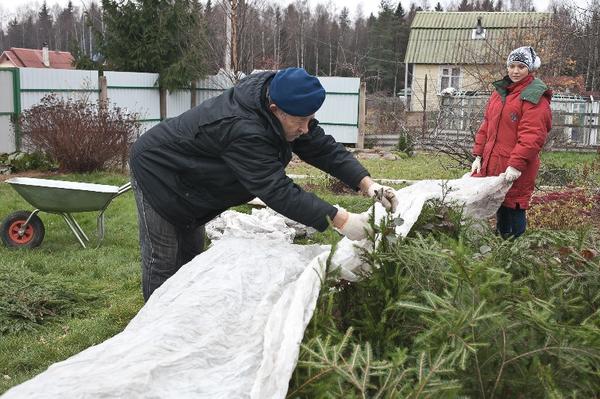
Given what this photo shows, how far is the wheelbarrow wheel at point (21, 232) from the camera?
20.8 ft

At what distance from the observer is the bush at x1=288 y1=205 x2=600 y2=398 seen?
1483 millimetres

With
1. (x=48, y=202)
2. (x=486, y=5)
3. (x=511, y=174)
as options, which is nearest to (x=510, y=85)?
(x=511, y=174)

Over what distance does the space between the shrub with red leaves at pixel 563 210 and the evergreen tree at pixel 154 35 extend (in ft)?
44.1

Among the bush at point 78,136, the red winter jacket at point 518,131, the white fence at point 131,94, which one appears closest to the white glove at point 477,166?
the red winter jacket at point 518,131

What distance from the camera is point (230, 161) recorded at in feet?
9.01

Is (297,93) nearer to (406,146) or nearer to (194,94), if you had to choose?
(406,146)

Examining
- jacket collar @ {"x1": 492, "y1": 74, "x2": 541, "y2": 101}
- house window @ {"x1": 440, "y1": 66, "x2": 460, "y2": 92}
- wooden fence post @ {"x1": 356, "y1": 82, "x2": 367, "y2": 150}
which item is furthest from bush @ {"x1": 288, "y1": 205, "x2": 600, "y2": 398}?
house window @ {"x1": 440, "y1": 66, "x2": 460, "y2": 92}

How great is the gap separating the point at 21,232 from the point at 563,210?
504 cm

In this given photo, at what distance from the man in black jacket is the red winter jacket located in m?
1.84

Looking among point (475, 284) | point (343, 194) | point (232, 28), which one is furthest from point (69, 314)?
point (232, 28)

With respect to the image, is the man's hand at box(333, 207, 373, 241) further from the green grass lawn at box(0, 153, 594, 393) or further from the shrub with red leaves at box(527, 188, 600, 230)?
the shrub with red leaves at box(527, 188, 600, 230)

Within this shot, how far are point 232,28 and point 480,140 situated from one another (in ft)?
37.4

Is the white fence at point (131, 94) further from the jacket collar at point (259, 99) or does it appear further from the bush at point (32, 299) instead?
the jacket collar at point (259, 99)

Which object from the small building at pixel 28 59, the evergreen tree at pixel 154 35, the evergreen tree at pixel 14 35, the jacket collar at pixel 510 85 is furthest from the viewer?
the evergreen tree at pixel 14 35
